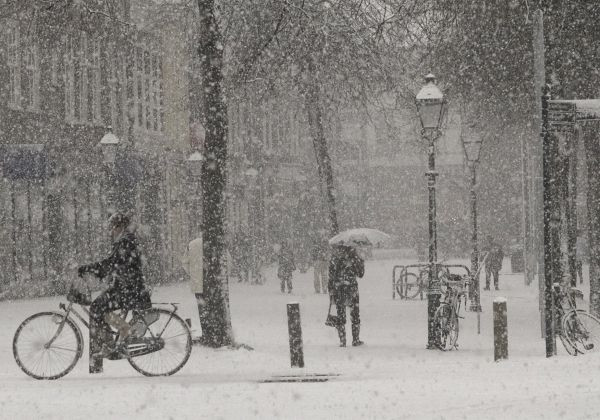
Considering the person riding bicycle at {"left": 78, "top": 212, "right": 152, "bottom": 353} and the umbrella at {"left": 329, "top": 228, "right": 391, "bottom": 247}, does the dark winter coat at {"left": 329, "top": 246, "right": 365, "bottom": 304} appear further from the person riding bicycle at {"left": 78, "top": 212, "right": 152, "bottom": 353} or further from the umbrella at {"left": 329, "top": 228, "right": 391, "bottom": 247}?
the person riding bicycle at {"left": 78, "top": 212, "right": 152, "bottom": 353}

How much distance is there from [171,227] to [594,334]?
2251cm

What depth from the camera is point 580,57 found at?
17016 mm

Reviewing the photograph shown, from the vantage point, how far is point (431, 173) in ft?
50.5

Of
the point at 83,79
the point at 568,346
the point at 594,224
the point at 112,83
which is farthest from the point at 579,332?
the point at 112,83

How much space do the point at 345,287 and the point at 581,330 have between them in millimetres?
3649

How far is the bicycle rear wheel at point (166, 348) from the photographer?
10914mm

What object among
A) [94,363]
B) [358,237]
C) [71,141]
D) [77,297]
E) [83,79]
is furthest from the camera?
[83,79]

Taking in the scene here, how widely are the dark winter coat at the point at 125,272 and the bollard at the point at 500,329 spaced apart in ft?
13.5

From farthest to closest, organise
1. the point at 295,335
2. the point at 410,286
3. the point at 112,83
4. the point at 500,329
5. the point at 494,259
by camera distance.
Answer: the point at 112,83 → the point at 494,259 → the point at 410,286 → the point at 500,329 → the point at 295,335

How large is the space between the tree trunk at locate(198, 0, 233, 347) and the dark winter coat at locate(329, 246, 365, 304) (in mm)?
2037

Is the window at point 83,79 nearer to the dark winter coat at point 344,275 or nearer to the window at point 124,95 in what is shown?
the window at point 124,95

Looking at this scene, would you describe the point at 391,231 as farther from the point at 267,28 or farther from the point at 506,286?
the point at 267,28

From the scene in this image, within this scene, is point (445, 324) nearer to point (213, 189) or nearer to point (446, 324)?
point (446, 324)

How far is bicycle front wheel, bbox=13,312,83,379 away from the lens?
10797mm
